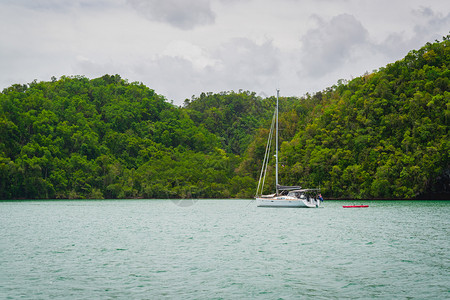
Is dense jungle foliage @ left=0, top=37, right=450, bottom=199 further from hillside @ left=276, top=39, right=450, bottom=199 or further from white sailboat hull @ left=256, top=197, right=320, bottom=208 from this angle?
white sailboat hull @ left=256, top=197, right=320, bottom=208

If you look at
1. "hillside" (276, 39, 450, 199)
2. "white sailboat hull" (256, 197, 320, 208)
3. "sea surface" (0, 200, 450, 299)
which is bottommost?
"sea surface" (0, 200, 450, 299)

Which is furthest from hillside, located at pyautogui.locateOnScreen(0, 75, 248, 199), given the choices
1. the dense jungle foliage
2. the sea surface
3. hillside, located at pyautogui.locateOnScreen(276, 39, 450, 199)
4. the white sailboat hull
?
the sea surface

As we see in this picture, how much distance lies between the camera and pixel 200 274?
1858 centimetres

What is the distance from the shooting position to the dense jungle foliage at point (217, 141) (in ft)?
279

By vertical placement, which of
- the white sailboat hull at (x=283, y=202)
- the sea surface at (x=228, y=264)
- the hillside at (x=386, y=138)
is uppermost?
the hillside at (x=386, y=138)

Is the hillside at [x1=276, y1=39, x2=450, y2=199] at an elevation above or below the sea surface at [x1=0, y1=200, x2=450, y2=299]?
above

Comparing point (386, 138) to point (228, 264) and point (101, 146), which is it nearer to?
point (101, 146)

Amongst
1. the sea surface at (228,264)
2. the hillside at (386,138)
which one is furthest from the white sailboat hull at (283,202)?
the hillside at (386,138)

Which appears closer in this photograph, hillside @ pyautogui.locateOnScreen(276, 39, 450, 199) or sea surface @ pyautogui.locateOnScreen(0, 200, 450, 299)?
sea surface @ pyautogui.locateOnScreen(0, 200, 450, 299)

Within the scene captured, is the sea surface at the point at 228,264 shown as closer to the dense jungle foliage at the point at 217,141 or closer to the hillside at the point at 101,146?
the dense jungle foliage at the point at 217,141

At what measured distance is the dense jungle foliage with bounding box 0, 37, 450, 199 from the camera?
8500 cm

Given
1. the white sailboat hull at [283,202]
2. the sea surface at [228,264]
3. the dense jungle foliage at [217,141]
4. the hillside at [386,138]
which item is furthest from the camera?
the dense jungle foliage at [217,141]

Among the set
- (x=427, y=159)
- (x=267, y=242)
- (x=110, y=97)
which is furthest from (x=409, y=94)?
(x=110, y=97)

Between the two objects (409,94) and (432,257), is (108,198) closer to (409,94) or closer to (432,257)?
(409,94)
